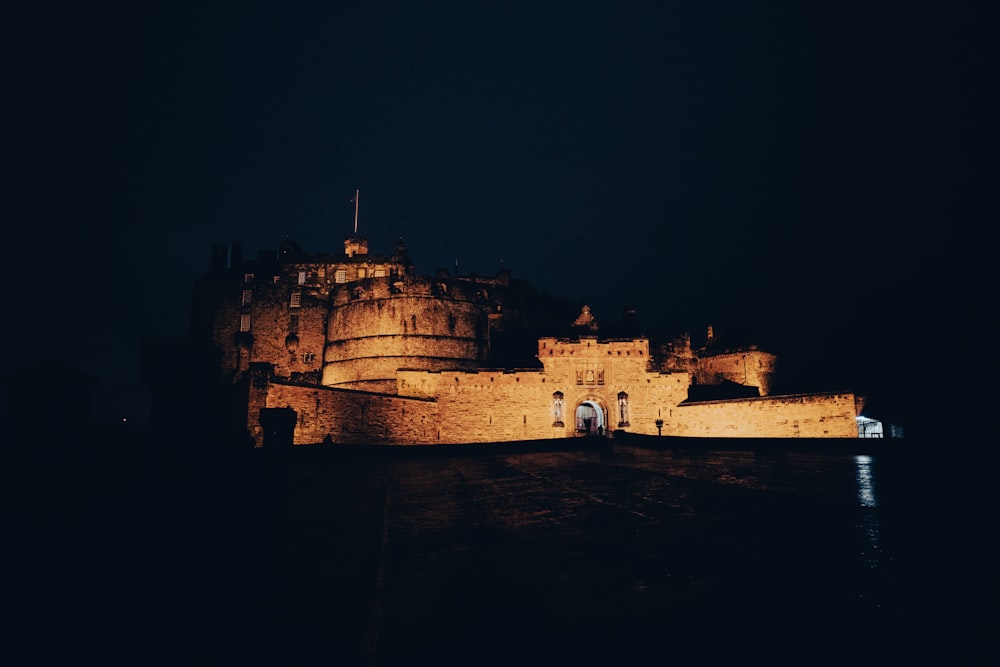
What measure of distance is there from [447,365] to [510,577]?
3318 cm

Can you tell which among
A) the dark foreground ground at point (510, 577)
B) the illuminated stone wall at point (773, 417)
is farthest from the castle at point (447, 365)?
the dark foreground ground at point (510, 577)

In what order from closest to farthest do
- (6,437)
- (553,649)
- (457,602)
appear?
(553,649)
(457,602)
(6,437)

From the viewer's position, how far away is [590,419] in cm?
3175

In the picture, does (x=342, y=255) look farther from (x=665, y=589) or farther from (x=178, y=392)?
(x=665, y=589)

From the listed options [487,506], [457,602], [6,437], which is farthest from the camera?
[6,437]

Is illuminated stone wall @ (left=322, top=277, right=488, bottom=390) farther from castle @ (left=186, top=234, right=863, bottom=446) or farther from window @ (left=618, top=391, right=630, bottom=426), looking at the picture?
window @ (left=618, top=391, right=630, bottom=426)

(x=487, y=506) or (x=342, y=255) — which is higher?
(x=342, y=255)

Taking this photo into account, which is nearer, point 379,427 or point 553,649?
point 553,649

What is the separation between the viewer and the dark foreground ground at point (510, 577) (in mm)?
2926

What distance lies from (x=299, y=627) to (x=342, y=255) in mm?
42632

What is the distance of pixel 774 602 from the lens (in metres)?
3.39

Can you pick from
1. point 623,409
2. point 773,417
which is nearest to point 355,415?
point 623,409

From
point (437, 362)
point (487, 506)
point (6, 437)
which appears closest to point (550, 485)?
point (487, 506)

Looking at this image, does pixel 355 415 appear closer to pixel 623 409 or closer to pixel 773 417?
pixel 623 409
